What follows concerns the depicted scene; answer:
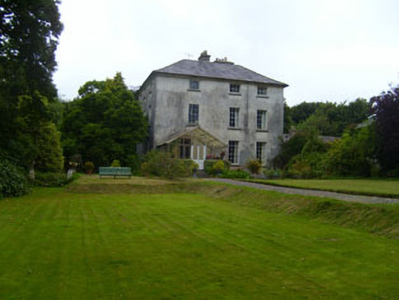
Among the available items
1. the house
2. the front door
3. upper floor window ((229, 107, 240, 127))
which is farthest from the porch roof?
upper floor window ((229, 107, 240, 127))

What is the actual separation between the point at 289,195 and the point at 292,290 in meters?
7.99

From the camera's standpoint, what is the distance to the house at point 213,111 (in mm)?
33562

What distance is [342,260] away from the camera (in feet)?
22.0

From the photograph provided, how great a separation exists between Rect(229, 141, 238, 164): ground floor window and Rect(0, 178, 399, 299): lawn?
2388 cm

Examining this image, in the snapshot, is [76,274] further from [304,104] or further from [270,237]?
[304,104]

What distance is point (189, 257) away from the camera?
687 centimetres

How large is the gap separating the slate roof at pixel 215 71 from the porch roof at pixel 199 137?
5010 mm

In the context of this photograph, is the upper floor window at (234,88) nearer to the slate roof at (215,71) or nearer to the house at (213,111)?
the house at (213,111)

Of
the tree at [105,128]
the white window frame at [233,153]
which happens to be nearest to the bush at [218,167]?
the white window frame at [233,153]

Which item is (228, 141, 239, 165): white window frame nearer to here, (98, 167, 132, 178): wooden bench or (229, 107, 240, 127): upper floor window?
(229, 107, 240, 127): upper floor window

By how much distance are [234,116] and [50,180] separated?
55.8ft

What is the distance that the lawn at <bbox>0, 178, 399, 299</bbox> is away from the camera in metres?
5.20

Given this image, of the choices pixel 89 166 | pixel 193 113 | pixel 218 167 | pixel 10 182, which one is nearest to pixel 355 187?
pixel 10 182

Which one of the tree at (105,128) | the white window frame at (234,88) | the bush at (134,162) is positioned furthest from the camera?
the white window frame at (234,88)
